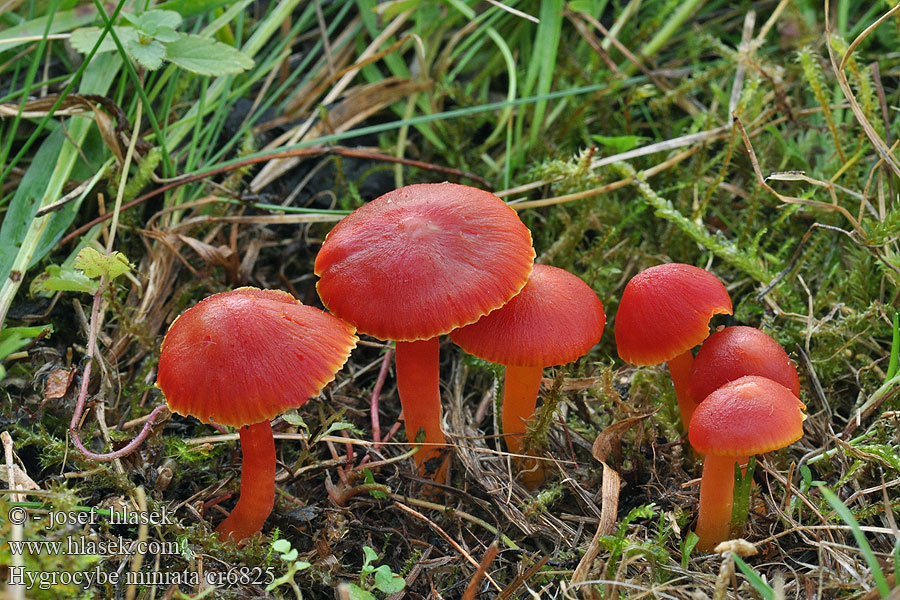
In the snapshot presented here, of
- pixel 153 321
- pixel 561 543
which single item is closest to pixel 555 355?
pixel 561 543

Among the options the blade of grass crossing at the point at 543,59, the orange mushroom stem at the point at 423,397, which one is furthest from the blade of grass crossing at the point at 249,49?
the orange mushroom stem at the point at 423,397

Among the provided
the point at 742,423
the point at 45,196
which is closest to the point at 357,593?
the point at 742,423

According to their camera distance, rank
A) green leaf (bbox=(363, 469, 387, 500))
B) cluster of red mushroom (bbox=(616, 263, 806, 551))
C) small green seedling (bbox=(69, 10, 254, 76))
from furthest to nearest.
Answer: small green seedling (bbox=(69, 10, 254, 76)) → green leaf (bbox=(363, 469, 387, 500)) → cluster of red mushroom (bbox=(616, 263, 806, 551))

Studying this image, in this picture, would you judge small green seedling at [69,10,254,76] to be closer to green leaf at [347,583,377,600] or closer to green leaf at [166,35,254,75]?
green leaf at [166,35,254,75]

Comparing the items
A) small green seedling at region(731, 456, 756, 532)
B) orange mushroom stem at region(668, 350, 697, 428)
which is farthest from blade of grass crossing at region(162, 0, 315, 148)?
small green seedling at region(731, 456, 756, 532)

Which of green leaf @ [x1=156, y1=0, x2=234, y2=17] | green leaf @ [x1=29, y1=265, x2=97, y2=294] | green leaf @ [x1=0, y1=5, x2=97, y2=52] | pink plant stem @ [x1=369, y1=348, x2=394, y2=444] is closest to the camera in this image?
green leaf @ [x1=29, y1=265, x2=97, y2=294]

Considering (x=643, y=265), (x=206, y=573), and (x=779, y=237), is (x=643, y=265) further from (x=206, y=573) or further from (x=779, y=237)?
(x=206, y=573)
